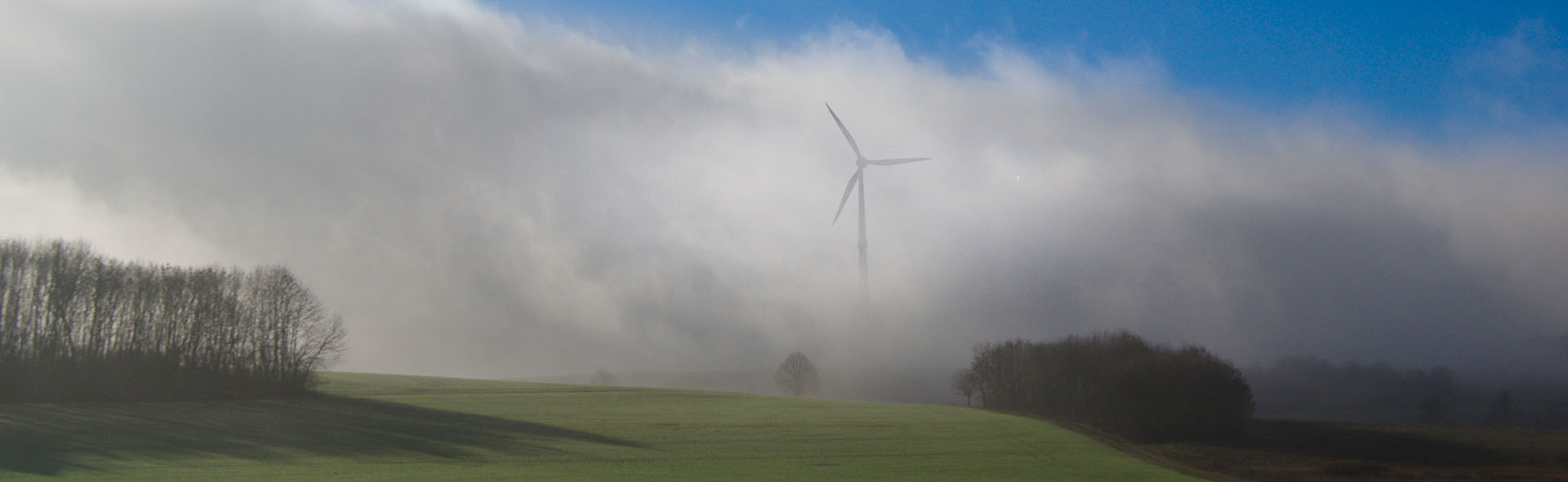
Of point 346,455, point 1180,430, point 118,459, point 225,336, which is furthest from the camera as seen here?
point 225,336

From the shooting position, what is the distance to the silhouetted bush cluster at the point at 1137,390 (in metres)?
65.4

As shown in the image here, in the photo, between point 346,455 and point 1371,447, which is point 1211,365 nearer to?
point 1371,447

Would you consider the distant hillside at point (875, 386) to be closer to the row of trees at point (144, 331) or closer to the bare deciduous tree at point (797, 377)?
the bare deciduous tree at point (797, 377)

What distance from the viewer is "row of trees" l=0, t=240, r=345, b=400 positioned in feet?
227

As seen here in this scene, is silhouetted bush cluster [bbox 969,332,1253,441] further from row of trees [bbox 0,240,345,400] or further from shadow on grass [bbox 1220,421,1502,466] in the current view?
row of trees [bbox 0,240,345,400]

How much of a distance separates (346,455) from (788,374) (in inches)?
3801

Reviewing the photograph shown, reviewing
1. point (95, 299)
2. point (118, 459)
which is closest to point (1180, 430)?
point (118, 459)

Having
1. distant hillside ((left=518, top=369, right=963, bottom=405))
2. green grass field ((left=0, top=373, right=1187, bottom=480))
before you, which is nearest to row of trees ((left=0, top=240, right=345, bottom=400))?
green grass field ((left=0, top=373, right=1187, bottom=480))

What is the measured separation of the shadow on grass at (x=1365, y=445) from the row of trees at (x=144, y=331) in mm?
76353

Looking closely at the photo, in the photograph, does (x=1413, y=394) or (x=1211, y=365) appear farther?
(x=1413, y=394)

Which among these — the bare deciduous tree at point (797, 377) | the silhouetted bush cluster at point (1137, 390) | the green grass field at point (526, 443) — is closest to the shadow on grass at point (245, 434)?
the green grass field at point (526, 443)

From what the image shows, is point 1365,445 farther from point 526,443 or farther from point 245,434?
point 245,434

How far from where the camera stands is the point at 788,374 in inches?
5497

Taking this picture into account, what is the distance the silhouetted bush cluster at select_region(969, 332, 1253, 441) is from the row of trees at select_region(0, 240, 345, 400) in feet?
219
